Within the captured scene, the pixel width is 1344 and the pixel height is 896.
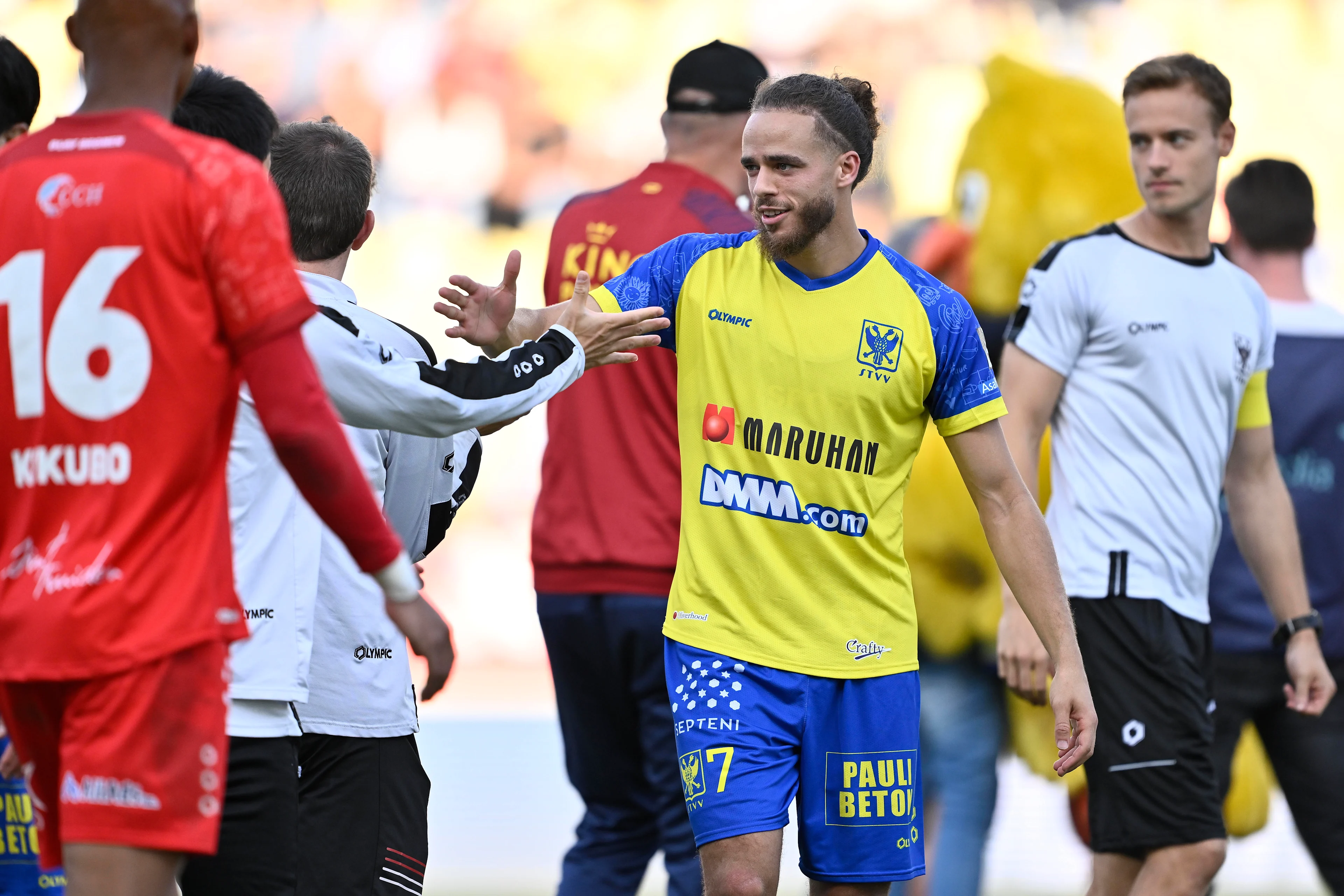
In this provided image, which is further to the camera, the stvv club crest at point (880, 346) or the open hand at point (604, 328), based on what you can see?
the stvv club crest at point (880, 346)

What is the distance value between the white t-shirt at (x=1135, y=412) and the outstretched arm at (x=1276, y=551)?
27cm

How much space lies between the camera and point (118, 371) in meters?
2.49

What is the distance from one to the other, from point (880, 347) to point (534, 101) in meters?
6.79

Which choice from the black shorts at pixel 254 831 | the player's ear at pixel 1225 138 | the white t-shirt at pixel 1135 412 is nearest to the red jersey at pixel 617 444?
the white t-shirt at pixel 1135 412

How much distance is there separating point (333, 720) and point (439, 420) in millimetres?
751

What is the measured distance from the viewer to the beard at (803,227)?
13.0 feet

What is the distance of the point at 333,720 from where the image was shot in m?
3.62

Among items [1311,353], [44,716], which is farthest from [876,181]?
[44,716]

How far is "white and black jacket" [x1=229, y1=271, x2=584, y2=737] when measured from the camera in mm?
3227

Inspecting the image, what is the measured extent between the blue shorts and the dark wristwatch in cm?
174

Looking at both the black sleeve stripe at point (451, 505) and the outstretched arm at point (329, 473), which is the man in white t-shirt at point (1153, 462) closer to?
the black sleeve stripe at point (451, 505)

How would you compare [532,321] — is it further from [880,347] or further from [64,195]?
[64,195]

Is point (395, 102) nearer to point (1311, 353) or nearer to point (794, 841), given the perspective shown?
point (794, 841)

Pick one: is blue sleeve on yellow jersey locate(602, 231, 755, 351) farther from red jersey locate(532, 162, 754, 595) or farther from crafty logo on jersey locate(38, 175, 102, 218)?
crafty logo on jersey locate(38, 175, 102, 218)
